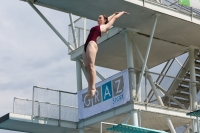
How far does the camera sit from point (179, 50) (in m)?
26.2

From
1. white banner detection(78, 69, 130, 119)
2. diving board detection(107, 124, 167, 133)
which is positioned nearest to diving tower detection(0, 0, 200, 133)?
white banner detection(78, 69, 130, 119)

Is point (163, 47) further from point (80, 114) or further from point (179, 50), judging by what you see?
point (80, 114)

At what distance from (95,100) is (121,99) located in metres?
1.82

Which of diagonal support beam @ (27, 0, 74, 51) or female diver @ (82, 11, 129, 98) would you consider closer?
female diver @ (82, 11, 129, 98)

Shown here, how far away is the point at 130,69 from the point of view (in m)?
22.0

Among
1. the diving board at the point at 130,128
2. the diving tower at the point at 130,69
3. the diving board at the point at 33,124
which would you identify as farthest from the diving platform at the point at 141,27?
the diving board at the point at 130,128

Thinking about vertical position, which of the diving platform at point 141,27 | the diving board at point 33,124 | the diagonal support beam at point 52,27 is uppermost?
the diagonal support beam at point 52,27

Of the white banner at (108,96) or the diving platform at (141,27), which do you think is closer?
the diving platform at (141,27)

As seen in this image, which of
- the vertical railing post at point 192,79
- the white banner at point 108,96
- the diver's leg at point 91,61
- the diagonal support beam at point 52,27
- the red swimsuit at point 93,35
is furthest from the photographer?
the vertical railing post at point 192,79

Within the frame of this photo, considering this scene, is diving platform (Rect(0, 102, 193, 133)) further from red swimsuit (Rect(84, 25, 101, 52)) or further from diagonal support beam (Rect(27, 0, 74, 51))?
red swimsuit (Rect(84, 25, 101, 52))

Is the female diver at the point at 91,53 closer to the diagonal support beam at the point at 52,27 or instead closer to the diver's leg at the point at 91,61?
the diver's leg at the point at 91,61

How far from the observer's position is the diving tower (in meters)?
21.9

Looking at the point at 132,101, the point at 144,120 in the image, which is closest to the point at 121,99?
the point at 132,101

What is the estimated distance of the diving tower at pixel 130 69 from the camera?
2186 cm
